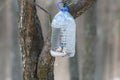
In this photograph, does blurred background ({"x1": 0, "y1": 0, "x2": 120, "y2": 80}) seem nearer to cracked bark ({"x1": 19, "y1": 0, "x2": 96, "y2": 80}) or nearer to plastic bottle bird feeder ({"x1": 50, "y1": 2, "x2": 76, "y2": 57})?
cracked bark ({"x1": 19, "y1": 0, "x2": 96, "y2": 80})

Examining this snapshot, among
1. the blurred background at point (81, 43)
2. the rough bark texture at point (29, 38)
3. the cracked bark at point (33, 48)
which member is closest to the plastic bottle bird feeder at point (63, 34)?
the cracked bark at point (33, 48)

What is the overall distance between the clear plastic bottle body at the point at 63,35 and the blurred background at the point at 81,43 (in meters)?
1.80

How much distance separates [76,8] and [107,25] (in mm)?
2896

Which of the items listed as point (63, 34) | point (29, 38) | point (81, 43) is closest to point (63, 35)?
point (63, 34)

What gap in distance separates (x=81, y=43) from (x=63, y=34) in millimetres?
2315

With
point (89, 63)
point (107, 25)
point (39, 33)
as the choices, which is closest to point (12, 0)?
point (107, 25)

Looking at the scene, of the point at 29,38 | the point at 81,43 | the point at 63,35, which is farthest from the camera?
the point at 81,43

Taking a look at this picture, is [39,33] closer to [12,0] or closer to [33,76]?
[33,76]

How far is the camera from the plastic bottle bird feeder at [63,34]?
6.71 ft

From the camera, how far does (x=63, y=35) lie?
2109 mm

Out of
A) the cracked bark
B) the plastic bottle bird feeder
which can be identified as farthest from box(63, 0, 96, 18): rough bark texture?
the cracked bark

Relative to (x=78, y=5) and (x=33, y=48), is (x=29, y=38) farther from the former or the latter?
(x=78, y=5)

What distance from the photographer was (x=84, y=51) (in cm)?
409

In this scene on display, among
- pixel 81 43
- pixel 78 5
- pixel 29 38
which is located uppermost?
pixel 78 5
